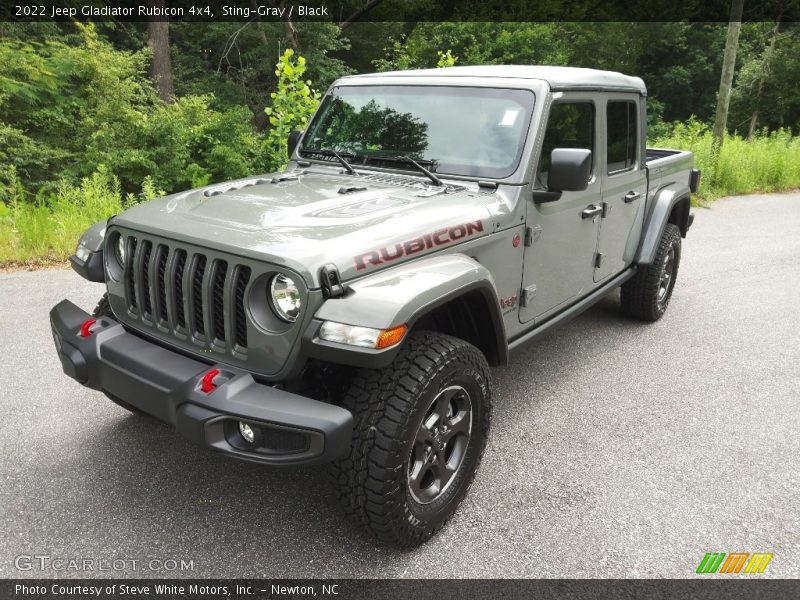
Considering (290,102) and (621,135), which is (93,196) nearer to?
(290,102)

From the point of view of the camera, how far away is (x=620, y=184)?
168 inches

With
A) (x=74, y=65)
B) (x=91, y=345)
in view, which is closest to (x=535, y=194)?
(x=91, y=345)

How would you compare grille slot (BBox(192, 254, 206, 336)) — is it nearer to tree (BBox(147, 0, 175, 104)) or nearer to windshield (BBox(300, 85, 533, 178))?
windshield (BBox(300, 85, 533, 178))

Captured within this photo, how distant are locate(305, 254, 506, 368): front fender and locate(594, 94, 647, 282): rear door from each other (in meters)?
1.76

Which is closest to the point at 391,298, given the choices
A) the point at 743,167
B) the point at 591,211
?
the point at 591,211

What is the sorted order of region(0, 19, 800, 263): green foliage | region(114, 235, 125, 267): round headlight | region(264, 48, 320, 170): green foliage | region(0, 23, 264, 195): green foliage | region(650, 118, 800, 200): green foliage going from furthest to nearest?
region(650, 118, 800, 200): green foliage, region(0, 23, 264, 195): green foliage, region(0, 19, 800, 263): green foliage, region(264, 48, 320, 170): green foliage, region(114, 235, 125, 267): round headlight

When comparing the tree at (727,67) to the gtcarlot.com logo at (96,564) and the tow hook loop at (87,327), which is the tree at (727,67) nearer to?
the tow hook loop at (87,327)

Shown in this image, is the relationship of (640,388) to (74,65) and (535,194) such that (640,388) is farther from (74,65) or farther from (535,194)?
(74,65)

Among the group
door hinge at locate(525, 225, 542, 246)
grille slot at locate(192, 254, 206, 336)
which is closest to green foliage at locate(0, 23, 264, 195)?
door hinge at locate(525, 225, 542, 246)

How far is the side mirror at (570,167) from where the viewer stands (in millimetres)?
3051

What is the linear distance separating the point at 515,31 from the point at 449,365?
23.3 metres

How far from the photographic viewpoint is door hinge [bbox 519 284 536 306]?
3.41 m

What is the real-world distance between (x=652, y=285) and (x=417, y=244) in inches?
120

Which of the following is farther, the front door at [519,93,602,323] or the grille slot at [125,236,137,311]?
the front door at [519,93,602,323]
